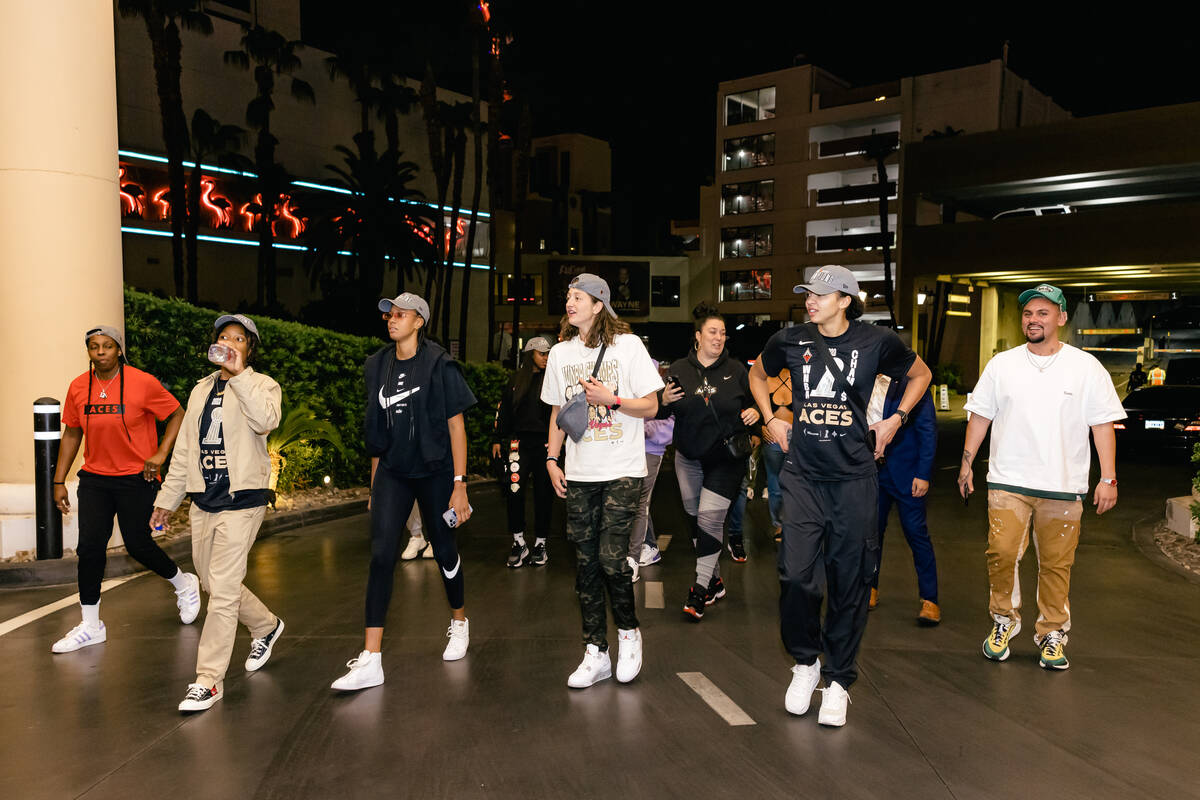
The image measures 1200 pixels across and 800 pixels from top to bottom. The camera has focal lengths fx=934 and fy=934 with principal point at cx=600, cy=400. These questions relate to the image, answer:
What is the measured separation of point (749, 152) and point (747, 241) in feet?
21.7

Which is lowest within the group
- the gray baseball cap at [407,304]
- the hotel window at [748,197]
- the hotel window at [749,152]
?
the gray baseball cap at [407,304]

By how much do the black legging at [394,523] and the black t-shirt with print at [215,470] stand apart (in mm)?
698

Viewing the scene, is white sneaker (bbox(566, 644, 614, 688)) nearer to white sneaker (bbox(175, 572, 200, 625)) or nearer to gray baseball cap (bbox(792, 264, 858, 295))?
gray baseball cap (bbox(792, 264, 858, 295))

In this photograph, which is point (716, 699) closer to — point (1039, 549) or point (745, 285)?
point (1039, 549)

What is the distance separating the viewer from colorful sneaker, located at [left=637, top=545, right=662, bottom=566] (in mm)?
8789

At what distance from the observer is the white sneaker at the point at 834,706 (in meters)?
4.57

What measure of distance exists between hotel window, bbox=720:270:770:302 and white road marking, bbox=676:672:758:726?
6283cm

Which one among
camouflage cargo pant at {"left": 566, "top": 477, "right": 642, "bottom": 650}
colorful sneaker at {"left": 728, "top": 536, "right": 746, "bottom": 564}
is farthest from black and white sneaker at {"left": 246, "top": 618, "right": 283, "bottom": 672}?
colorful sneaker at {"left": 728, "top": 536, "right": 746, "bottom": 564}

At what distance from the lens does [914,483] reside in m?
6.45

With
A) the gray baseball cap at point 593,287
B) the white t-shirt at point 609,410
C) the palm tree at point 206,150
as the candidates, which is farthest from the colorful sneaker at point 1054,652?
the palm tree at point 206,150

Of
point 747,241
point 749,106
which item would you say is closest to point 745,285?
point 747,241

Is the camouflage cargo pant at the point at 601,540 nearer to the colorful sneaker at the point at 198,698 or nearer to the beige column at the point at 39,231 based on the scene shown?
the colorful sneaker at the point at 198,698

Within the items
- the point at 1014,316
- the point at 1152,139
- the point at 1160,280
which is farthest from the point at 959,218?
the point at 1152,139

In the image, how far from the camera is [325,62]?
40312mm
